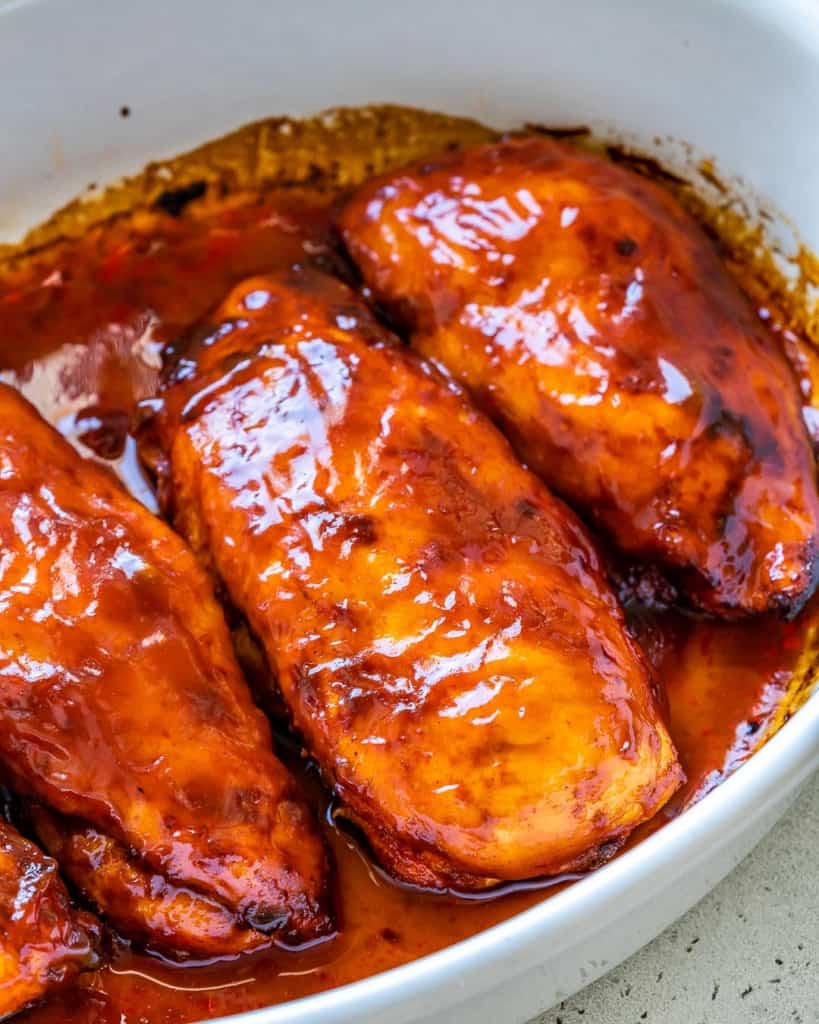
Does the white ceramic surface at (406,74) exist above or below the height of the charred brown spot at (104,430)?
above

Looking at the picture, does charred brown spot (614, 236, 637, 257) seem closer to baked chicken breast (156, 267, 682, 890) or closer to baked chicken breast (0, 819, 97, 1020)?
baked chicken breast (156, 267, 682, 890)

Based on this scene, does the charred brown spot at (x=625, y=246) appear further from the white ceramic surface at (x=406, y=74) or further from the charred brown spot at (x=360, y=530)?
the charred brown spot at (x=360, y=530)

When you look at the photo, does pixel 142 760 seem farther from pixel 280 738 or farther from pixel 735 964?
pixel 735 964

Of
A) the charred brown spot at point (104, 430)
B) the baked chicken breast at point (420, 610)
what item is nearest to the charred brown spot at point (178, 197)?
the charred brown spot at point (104, 430)

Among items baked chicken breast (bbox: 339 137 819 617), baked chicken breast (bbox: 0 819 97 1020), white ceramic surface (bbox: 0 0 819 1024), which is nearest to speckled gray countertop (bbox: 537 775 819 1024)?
baked chicken breast (bbox: 339 137 819 617)

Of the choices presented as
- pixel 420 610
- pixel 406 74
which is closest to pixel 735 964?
pixel 420 610

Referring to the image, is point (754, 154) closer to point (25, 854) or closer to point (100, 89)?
point (100, 89)

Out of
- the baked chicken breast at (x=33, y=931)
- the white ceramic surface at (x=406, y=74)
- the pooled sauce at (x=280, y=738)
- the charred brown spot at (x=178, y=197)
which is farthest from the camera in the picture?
the charred brown spot at (x=178, y=197)

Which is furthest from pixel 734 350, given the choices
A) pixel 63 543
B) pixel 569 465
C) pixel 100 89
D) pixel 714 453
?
pixel 100 89
